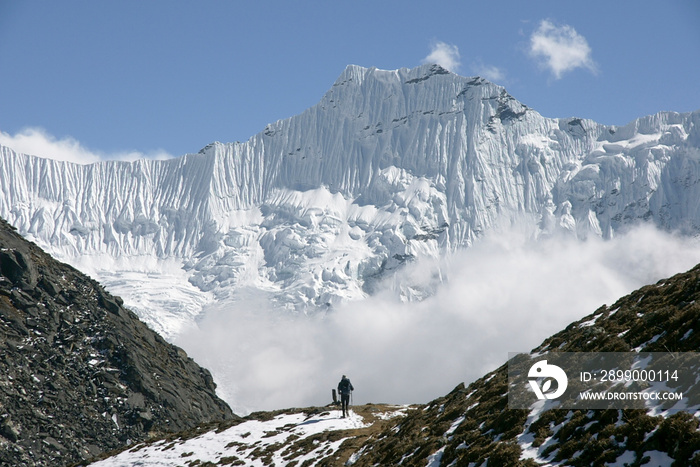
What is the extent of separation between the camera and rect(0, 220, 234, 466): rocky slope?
72.1 m

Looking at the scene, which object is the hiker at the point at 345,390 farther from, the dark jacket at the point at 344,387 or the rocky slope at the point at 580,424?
the rocky slope at the point at 580,424

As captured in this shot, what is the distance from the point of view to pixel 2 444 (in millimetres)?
67312

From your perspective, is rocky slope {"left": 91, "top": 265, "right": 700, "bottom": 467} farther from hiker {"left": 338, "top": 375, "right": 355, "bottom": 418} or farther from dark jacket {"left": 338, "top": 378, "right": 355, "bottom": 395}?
dark jacket {"left": 338, "top": 378, "right": 355, "bottom": 395}

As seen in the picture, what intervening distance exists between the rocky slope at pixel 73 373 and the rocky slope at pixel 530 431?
32.5m

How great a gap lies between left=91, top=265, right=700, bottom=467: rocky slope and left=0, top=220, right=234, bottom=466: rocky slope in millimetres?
32539

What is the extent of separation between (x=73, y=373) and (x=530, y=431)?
71.2 metres

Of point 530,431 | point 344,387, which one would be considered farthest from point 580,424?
point 344,387

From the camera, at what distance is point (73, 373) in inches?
3226

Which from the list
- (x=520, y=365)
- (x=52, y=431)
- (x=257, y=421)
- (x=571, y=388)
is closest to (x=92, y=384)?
(x=52, y=431)

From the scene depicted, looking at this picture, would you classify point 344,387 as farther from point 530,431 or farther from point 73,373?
point 73,373

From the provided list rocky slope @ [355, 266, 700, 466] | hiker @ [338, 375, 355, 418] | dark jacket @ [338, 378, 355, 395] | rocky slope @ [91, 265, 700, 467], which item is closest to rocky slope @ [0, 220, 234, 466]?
rocky slope @ [91, 265, 700, 467]

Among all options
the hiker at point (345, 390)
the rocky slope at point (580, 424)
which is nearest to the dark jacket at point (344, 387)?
the hiker at point (345, 390)

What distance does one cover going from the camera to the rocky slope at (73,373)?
237 ft

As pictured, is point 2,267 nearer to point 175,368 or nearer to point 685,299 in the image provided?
point 175,368
